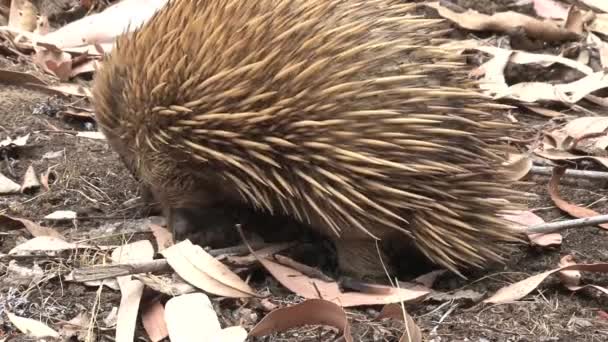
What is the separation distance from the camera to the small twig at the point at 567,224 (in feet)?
9.27

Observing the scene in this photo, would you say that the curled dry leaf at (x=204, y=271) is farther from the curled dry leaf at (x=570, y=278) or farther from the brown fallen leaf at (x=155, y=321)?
the curled dry leaf at (x=570, y=278)

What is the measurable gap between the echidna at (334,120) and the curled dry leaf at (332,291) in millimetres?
153

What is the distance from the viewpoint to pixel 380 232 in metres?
2.74

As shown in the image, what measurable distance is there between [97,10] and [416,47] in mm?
2846

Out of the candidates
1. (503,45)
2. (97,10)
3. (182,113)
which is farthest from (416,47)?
(97,10)

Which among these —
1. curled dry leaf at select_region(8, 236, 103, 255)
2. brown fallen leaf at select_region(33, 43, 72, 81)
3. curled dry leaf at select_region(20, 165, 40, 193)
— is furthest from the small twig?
brown fallen leaf at select_region(33, 43, 72, 81)

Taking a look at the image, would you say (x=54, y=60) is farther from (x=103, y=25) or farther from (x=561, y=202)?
(x=561, y=202)

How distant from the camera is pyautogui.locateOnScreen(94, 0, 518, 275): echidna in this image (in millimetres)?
2578

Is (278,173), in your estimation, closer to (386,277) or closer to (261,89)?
(261,89)

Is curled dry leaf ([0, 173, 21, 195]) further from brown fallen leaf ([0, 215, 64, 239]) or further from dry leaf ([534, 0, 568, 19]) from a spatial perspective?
dry leaf ([534, 0, 568, 19])

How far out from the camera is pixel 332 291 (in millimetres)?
2709

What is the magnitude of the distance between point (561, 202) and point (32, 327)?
1.99 m

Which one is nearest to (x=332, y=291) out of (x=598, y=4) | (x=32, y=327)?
(x=32, y=327)

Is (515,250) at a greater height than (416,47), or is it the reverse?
(416,47)
